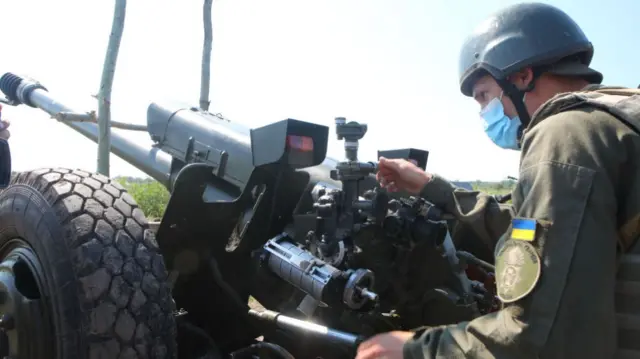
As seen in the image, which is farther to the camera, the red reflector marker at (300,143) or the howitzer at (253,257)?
the red reflector marker at (300,143)

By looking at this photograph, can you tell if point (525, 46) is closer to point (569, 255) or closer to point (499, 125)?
point (499, 125)

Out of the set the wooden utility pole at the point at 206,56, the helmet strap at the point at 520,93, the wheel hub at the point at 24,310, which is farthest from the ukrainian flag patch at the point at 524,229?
the wooden utility pole at the point at 206,56

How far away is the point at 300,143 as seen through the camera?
301 centimetres

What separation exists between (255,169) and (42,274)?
1.08m

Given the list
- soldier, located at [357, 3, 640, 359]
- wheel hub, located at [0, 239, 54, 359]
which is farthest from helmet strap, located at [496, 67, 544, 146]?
wheel hub, located at [0, 239, 54, 359]

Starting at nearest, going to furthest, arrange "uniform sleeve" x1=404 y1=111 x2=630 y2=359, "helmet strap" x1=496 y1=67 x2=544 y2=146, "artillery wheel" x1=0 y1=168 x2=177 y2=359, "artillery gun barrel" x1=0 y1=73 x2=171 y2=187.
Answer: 1. "uniform sleeve" x1=404 y1=111 x2=630 y2=359
2. "helmet strap" x1=496 y1=67 x2=544 y2=146
3. "artillery wheel" x1=0 y1=168 x2=177 y2=359
4. "artillery gun barrel" x1=0 y1=73 x2=171 y2=187

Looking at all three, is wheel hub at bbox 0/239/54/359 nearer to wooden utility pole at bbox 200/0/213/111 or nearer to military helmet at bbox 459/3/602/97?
military helmet at bbox 459/3/602/97

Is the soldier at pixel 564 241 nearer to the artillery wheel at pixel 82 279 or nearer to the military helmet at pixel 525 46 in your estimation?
the military helmet at pixel 525 46

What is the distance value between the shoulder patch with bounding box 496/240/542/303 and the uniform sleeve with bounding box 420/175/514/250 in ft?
3.93

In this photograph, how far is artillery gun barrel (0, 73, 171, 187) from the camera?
5070 mm

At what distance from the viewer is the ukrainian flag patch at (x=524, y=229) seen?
5.18 ft

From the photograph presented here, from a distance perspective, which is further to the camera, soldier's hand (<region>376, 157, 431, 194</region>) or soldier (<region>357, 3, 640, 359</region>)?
soldier's hand (<region>376, 157, 431, 194</region>)

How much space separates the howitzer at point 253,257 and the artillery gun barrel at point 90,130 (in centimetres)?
157

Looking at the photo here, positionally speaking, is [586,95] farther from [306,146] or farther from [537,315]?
[306,146]
